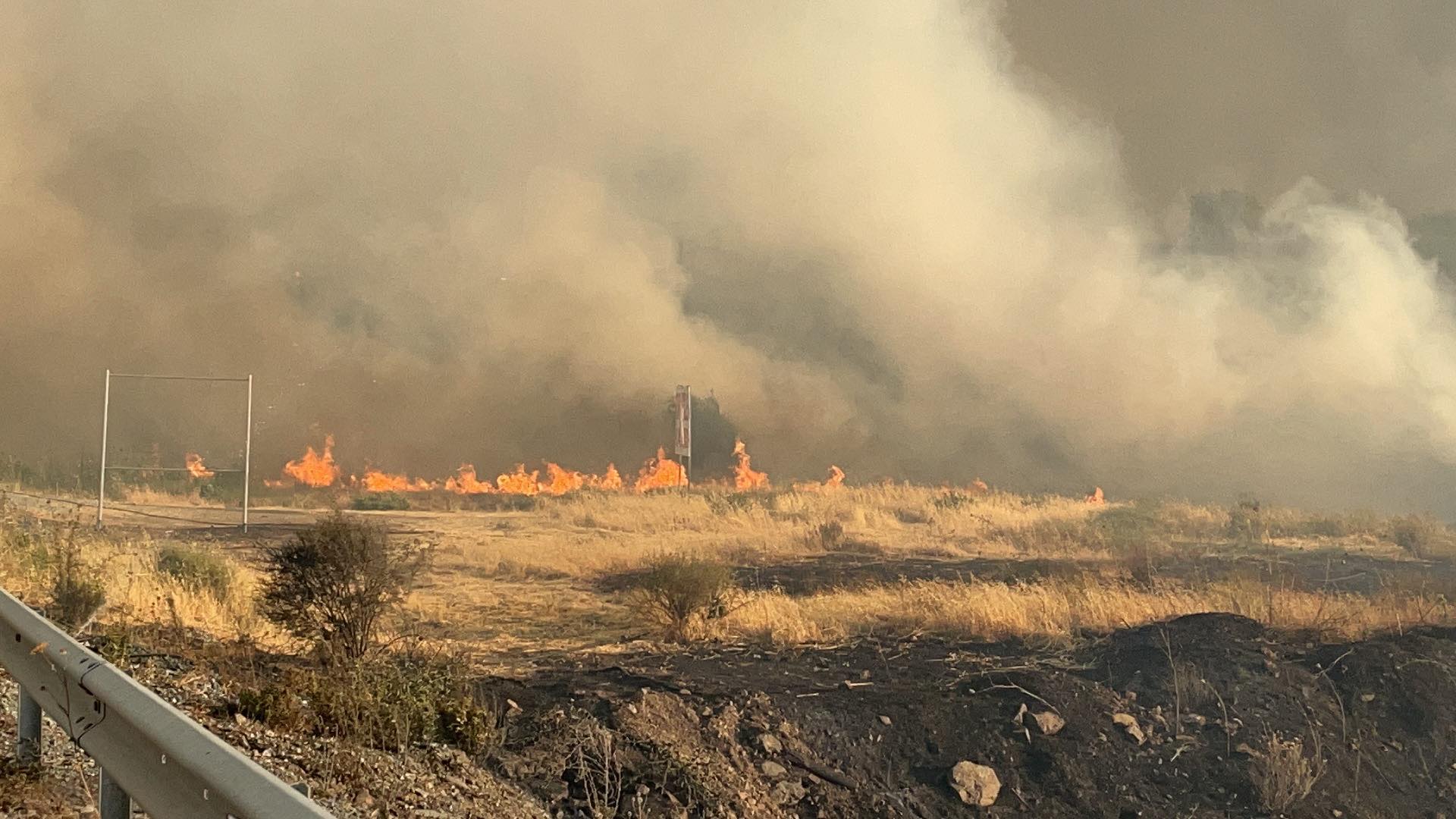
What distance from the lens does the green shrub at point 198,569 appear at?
1403 centimetres

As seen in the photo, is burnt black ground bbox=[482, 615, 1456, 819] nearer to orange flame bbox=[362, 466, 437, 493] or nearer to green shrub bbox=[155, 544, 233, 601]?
green shrub bbox=[155, 544, 233, 601]

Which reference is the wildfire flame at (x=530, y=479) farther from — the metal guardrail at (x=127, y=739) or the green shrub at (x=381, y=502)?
the metal guardrail at (x=127, y=739)

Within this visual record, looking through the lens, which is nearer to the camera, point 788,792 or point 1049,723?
point 788,792

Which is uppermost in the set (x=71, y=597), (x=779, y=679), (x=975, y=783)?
(x=71, y=597)

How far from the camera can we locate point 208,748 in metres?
3.38

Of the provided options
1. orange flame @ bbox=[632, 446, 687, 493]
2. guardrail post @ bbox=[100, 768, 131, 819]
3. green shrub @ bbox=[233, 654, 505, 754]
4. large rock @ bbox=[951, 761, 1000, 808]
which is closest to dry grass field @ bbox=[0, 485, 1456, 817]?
green shrub @ bbox=[233, 654, 505, 754]

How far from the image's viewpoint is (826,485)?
40688 millimetres

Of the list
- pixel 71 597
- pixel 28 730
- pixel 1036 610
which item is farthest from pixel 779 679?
pixel 28 730

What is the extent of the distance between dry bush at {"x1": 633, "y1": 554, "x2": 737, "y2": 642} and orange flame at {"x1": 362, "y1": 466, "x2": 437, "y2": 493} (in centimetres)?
2542

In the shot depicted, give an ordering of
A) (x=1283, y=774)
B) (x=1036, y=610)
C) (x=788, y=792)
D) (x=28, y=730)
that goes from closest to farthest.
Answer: (x=28, y=730) < (x=788, y=792) < (x=1283, y=774) < (x=1036, y=610)

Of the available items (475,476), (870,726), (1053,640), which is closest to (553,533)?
(475,476)

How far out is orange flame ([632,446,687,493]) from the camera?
40.8m

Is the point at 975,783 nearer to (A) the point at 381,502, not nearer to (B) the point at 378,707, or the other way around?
(B) the point at 378,707

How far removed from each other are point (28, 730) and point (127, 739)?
1.88 meters
